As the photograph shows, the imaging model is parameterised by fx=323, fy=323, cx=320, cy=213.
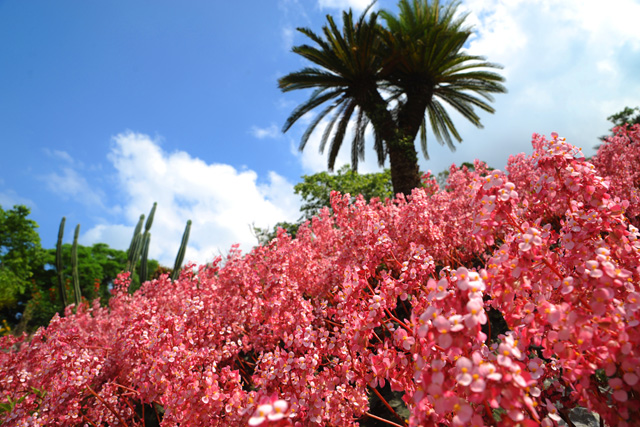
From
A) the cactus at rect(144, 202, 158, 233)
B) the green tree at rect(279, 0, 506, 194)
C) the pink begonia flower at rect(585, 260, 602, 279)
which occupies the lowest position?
the pink begonia flower at rect(585, 260, 602, 279)

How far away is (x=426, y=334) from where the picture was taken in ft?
4.25

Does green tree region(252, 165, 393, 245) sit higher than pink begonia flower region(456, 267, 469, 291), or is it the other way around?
green tree region(252, 165, 393, 245)

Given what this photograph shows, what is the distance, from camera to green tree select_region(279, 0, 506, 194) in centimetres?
1101

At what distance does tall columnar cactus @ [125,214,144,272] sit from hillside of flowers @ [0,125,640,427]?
10601 mm

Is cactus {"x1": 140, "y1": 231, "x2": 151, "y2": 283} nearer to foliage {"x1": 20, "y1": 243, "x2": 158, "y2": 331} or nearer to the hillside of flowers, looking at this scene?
foliage {"x1": 20, "y1": 243, "x2": 158, "y2": 331}

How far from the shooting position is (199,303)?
Result: 3.29m

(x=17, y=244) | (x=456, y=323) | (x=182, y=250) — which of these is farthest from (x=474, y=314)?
(x=17, y=244)

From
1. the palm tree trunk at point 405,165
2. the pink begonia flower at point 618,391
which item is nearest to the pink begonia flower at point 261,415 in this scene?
the pink begonia flower at point 618,391

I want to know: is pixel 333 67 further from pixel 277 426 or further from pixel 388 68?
pixel 277 426

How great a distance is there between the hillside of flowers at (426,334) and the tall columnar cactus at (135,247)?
10.6 meters

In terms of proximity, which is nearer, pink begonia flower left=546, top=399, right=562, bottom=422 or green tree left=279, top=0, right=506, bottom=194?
pink begonia flower left=546, top=399, right=562, bottom=422

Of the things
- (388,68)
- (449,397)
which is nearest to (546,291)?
(449,397)

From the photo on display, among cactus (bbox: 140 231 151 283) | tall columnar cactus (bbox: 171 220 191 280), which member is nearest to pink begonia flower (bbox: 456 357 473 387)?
tall columnar cactus (bbox: 171 220 191 280)

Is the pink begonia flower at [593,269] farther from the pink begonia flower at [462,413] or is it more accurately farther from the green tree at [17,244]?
the green tree at [17,244]
